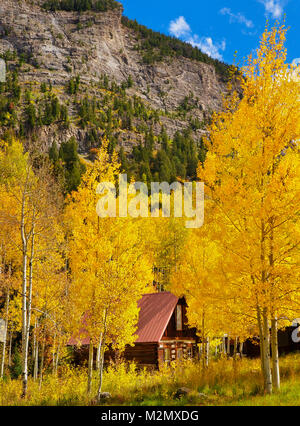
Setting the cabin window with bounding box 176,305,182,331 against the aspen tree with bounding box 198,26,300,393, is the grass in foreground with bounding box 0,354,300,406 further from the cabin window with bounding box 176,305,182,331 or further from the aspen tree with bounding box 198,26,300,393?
the cabin window with bounding box 176,305,182,331

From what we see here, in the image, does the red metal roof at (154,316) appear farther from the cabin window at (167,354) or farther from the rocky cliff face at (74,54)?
the rocky cliff face at (74,54)

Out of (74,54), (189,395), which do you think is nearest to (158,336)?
(189,395)

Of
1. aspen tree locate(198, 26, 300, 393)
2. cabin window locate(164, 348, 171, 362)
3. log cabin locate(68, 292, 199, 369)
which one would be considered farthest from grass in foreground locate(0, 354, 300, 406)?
cabin window locate(164, 348, 171, 362)

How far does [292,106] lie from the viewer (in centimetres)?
1054

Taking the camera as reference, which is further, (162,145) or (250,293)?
(162,145)

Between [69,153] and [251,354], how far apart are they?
5329 centimetres

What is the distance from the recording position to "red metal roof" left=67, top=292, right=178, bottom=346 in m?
24.5

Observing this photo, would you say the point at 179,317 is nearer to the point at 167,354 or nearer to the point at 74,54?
the point at 167,354

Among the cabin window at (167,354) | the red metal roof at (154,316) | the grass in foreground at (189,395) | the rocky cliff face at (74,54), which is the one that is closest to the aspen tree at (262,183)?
the grass in foreground at (189,395)

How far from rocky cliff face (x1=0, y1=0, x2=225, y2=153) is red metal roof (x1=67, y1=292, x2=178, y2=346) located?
437 ft

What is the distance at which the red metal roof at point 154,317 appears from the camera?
24.5 m

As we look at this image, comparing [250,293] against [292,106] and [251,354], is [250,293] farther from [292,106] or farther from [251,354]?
[251,354]

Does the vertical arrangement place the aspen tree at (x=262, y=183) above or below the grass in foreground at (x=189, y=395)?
above
